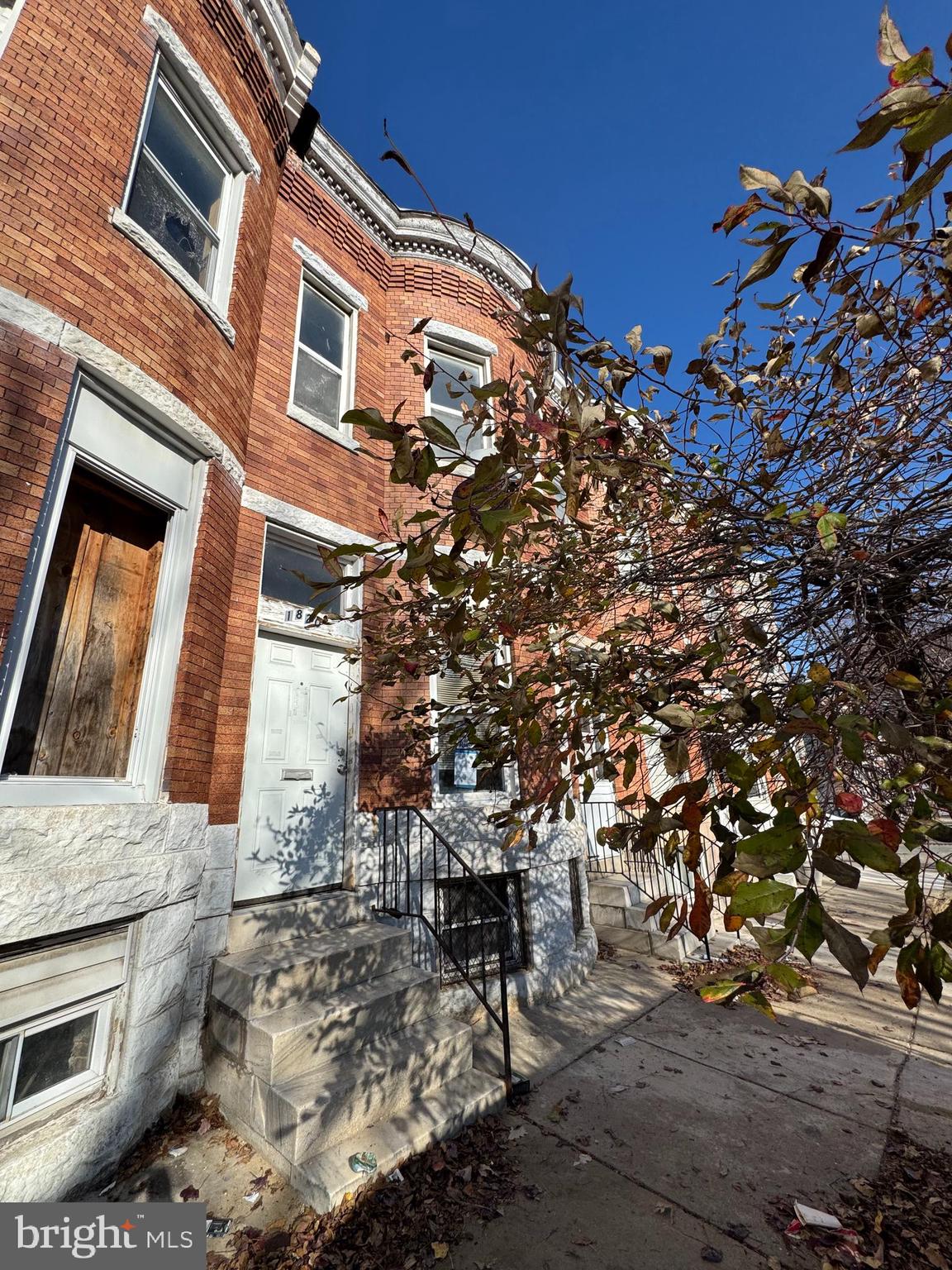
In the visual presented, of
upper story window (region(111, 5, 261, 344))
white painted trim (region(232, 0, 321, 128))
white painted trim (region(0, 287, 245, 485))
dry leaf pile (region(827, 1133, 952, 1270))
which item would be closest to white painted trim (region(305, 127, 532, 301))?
white painted trim (region(232, 0, 321, 128))

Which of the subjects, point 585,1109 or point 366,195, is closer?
point 585,1109

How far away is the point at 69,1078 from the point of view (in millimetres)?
3240

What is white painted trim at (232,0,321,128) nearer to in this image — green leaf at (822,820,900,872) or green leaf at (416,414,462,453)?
green leaf at (416,414,462,453)

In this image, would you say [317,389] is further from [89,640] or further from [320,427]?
[89,640]

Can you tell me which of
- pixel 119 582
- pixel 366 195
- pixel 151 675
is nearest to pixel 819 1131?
pixel 151 675

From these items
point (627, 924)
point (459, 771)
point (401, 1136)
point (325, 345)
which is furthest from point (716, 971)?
point (325, 345)

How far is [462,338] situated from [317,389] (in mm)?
2412

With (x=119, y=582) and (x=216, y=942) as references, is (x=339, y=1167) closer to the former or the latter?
(x=216, y=942)

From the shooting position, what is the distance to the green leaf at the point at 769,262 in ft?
4.80

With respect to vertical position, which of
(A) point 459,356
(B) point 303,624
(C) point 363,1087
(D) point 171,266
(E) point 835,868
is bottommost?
(C) point 363,1087

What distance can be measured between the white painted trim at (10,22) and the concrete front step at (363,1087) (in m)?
6.60

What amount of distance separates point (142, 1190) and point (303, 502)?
17.4 ft

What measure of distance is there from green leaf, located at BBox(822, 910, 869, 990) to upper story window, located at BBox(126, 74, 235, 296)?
5.75 metres

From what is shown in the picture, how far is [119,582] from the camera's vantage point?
4078mm
